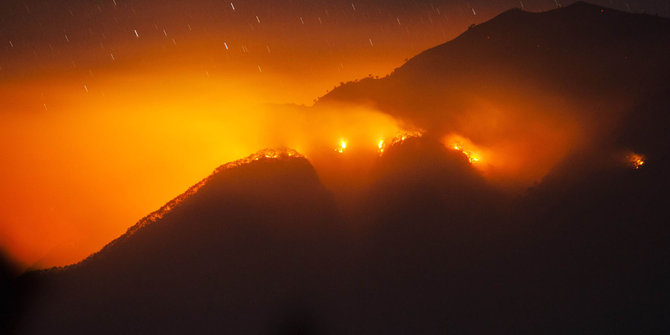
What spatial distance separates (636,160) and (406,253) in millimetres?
13783

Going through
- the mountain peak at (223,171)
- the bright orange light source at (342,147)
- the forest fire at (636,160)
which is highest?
the mountain peak at (223,171)

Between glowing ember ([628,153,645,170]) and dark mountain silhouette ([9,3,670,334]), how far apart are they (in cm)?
36

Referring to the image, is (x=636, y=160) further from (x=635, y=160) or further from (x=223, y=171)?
(x=223, y=171)

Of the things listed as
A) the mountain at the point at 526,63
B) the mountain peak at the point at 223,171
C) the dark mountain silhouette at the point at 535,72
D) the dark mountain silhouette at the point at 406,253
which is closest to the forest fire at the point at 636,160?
the dark mountain silhouette at the point at 406,253

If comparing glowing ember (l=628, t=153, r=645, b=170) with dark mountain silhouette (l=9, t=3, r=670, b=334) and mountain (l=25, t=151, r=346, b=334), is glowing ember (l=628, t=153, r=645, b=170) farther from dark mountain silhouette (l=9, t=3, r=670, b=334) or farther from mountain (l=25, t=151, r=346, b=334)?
mountain (l=25, t=151, r=346, b=334)

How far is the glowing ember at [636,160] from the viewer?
774 inches

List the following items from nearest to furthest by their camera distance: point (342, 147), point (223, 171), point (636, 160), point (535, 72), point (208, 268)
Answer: point (208, 268), point (636, 160), point (223, 171), point (342, 147), point (535, 72)

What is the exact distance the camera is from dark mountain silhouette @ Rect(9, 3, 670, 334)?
16.0 m

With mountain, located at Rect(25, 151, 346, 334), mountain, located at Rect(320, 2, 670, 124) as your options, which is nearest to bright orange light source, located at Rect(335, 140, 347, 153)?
mountain, located at Rect(25, 151, 346, 334)

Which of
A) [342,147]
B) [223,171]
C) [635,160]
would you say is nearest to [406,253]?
[635,160]

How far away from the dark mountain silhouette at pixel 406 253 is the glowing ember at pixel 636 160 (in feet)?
1.19

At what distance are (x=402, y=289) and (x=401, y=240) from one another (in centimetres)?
368

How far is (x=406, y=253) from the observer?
20109mm

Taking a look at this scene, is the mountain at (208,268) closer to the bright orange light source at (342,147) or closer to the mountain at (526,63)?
the bright orange light source at (342,147)
